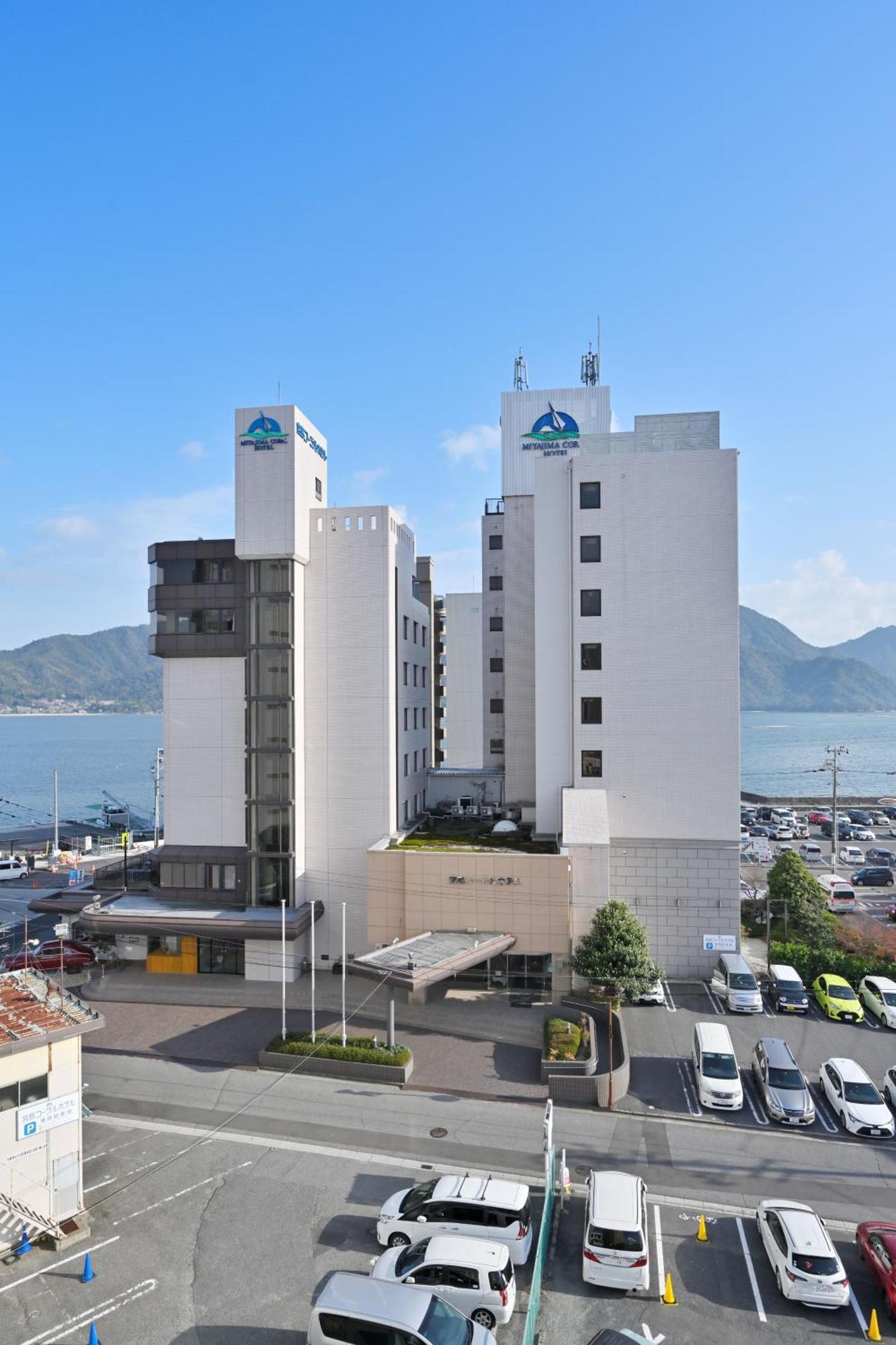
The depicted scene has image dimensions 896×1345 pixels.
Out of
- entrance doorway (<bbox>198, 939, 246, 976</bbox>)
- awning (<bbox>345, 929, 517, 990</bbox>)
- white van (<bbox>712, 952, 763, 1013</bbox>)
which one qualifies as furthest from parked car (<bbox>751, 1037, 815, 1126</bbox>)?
entrance doorway (<bbox>198, 939, 246, 976</bbox>)

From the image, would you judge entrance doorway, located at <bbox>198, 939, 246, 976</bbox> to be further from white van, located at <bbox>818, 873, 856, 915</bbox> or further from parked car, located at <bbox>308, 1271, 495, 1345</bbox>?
white van, located at <bbox>818, 873, 856, 915</bbox>

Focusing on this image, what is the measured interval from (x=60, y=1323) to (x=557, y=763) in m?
30.7

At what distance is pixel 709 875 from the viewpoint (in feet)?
131

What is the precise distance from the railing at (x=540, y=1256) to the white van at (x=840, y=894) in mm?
37369

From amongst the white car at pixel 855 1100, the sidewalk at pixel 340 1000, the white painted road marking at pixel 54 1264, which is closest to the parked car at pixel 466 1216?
the white painted road marking at pixel 54 1264

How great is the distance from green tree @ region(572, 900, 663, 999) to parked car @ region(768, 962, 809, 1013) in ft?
17.5

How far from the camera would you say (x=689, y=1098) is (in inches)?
1081

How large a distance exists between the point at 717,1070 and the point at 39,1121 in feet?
66.6

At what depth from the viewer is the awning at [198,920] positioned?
1501 inches

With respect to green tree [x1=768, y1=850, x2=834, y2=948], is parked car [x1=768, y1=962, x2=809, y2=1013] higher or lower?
lower

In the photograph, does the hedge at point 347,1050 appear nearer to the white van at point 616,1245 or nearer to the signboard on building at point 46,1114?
the signboard on building at point 46,1114

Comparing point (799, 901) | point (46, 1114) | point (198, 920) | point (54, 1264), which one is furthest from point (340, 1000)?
point (799, 901)

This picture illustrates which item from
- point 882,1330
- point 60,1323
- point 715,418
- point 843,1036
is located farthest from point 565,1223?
point 715,418

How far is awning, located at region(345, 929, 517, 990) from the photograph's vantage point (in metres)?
30.9
